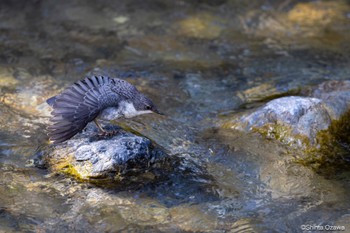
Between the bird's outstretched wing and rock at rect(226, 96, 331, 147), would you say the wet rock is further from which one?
the bird's outstretched wing

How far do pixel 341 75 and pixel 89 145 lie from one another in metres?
4.35

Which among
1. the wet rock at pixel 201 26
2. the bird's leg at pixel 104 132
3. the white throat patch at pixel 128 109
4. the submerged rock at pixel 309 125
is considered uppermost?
the wet rock at pixel 201 26

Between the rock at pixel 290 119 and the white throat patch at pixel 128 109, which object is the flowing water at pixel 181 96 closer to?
the rock at pixel 290 119

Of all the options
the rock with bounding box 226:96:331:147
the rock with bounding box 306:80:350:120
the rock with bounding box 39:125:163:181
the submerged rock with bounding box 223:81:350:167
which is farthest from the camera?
the rock with bounding box 306:80:350:120

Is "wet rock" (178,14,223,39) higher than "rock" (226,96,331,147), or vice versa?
"wet rock" (178,14,223,39)

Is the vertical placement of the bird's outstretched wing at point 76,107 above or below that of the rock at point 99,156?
above

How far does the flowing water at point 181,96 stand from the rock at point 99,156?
125 mm

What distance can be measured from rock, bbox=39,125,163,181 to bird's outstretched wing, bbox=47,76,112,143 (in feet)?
1.18

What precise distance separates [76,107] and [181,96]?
2.48 metres

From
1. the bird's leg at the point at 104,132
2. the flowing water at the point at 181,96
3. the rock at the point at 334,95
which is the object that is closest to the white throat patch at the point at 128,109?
the bird's leg at the point at 104,132

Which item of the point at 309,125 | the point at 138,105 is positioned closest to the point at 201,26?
the point at 309,125

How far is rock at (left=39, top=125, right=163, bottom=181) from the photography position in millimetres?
5730

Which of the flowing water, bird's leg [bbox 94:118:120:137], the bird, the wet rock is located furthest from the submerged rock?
the wet rock

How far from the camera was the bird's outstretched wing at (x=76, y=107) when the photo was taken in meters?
5.43
